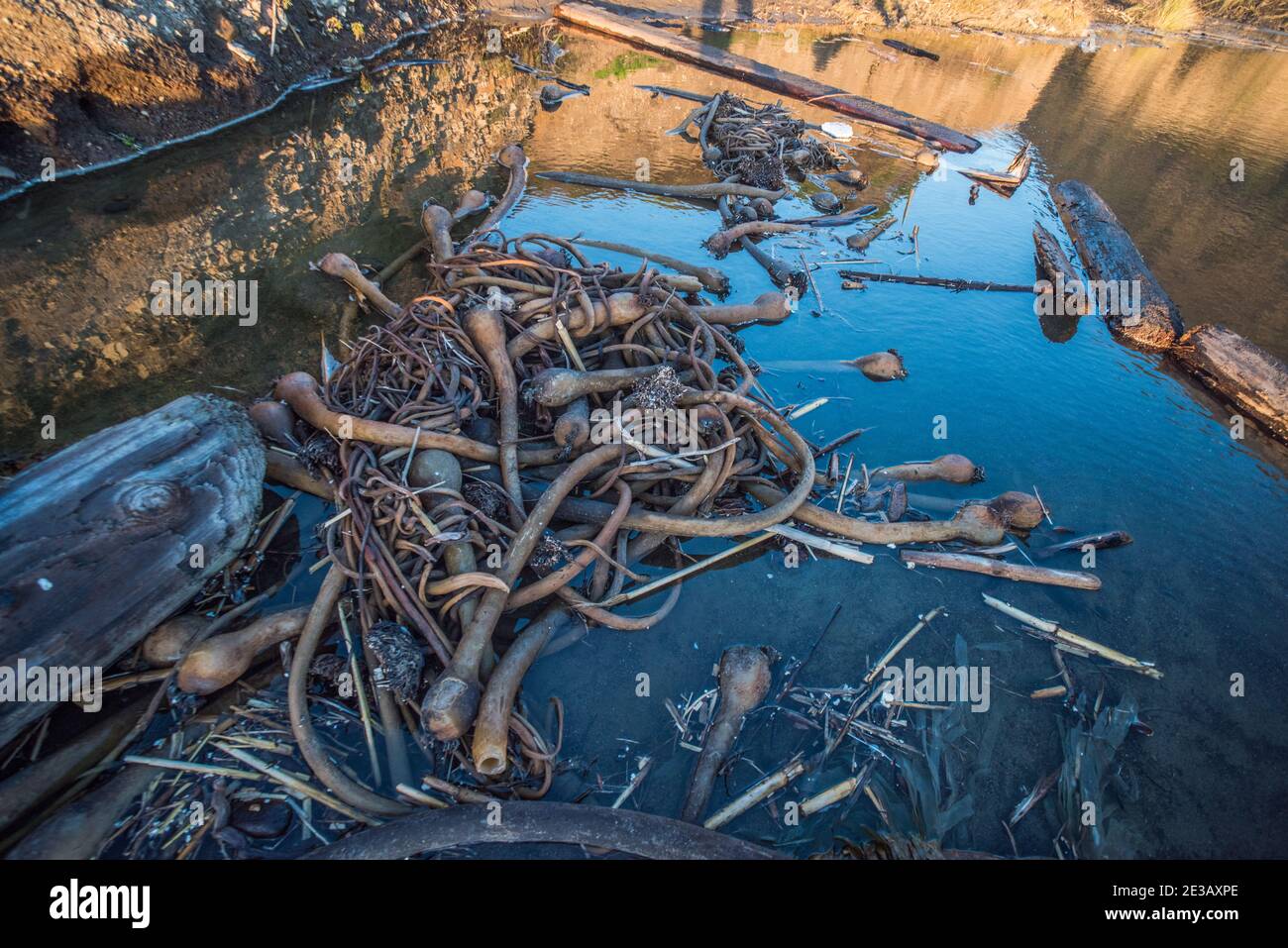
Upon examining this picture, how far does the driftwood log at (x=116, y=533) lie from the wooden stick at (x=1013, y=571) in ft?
13.6

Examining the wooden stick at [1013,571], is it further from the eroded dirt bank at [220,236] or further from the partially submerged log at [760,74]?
the partially submerged log at [760,74]

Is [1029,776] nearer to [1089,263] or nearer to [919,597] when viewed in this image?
[919,597]

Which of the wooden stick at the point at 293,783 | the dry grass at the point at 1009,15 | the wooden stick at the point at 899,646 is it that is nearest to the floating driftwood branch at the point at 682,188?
the wooden stick at the point at 899,646

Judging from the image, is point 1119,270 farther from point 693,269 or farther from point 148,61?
point 148,61

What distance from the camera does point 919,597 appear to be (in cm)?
386

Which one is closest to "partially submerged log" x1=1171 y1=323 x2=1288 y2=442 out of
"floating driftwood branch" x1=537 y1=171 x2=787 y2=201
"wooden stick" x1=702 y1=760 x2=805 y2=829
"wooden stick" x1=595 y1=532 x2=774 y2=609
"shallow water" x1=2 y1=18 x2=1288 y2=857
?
"shallow water" x1=2 y1=18 x2=1288 y2=857

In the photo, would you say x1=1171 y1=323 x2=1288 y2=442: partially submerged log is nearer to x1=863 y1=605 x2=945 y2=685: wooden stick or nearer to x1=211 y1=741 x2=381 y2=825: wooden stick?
x1=863 y1=605 x2=945 y2=685: wooden stick

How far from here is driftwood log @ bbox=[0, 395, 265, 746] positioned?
242 cm

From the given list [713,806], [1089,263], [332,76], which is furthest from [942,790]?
[332,76]

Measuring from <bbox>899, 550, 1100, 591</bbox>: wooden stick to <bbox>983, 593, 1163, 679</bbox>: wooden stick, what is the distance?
29 cm

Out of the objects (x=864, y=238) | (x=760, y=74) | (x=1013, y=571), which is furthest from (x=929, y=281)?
(x=760, y=74)

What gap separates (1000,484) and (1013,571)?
1111mm

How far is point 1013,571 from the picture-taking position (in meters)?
3.94

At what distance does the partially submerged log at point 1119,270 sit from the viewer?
6766 mm
